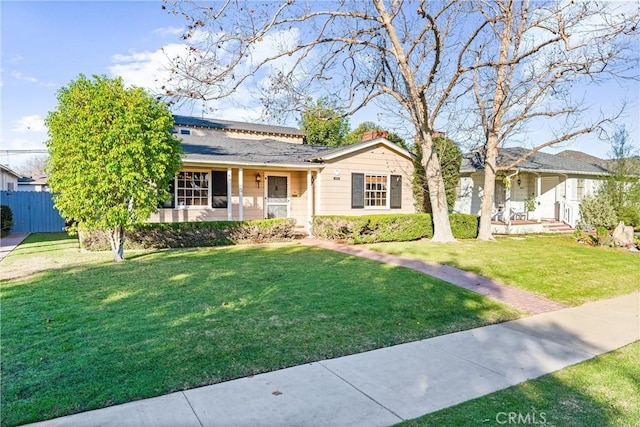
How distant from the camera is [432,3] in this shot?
11.7 meters

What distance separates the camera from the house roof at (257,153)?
1351 centimetres

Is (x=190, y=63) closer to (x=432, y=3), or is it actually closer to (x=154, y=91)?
(x=154, y=91)

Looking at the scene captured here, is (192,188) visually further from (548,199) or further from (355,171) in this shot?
(548,199)

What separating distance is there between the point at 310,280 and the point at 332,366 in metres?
3.51

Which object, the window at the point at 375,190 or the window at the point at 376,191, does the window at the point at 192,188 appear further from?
the window at the point at 375,190

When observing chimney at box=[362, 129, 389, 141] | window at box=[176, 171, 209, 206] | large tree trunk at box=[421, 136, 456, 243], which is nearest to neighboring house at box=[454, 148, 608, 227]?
chimney at box=[362, 129, 389, 141]

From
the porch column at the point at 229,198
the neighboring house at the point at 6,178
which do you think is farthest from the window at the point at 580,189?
the neighboring house at the point at 6,178

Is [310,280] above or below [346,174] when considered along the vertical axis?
below

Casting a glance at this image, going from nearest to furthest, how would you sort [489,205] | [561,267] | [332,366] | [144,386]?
[144,386], [332,366], [561,267], [489,205]

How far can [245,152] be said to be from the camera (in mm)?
15297

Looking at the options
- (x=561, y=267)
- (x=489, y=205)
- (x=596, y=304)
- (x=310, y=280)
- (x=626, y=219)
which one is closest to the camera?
(x=596, y=304)

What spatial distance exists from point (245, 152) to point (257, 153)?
0.49 metres

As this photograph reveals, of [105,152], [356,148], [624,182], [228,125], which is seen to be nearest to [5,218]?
[105,152]

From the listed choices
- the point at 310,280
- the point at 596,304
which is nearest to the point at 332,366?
the point at 310,280
